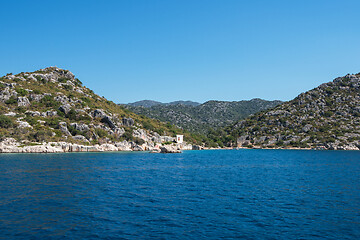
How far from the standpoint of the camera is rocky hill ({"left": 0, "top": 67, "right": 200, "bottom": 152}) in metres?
116

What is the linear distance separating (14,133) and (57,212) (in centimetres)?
10342

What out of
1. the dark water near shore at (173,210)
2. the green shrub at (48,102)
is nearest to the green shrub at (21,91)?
the green shrub at (48,102)

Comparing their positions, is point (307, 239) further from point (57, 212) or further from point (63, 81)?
point (63, 81)

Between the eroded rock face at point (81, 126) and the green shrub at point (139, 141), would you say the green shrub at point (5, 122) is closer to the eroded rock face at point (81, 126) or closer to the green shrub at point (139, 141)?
the eroded rock face at point (81, 126)

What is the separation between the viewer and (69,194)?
3609cm

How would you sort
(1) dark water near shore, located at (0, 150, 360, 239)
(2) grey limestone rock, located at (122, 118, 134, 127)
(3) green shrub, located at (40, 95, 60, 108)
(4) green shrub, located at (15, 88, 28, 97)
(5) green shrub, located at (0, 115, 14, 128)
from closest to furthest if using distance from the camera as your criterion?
(1) dark water near shore, located at (0, 150, 360, 239), (5) green shrub, located at (0, 115, 14, 128), (4) green shrub, located at (15, 88, 28, 97), (3) green shrub, located at (40, 95, 60, 108), (2) grey limestone rock, located at (122, 118, 134, 127)

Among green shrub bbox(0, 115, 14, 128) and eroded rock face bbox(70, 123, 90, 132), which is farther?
eroded rock face bbox(70, 123, 90, 132)

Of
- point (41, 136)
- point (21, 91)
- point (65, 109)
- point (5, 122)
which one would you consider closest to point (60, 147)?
point (41, 136)

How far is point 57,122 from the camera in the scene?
135 m

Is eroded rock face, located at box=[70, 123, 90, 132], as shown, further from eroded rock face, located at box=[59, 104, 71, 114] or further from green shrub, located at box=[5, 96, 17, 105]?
green shrub, located at box=[5, 96, 17, 105]

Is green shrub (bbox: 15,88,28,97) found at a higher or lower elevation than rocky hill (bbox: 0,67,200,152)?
higher

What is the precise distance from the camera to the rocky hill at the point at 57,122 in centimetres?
11606

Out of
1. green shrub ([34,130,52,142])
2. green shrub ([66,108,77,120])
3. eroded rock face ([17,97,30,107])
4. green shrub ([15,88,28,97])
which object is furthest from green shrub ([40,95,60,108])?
green shrub ([34,130,52,142])

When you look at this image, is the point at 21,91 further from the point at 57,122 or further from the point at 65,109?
the point at 57,122
